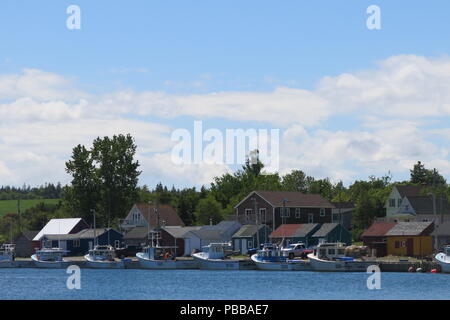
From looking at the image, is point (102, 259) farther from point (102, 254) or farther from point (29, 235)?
point (29, 235)

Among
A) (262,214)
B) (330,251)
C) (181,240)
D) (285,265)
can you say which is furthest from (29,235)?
(330,251)

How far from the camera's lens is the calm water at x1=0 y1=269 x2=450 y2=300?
61875 millimetres

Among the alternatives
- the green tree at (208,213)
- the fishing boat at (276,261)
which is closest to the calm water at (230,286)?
the fishing boat at (276,261)

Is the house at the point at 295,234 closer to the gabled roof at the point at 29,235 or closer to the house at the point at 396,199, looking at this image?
the house at the point at 396,199

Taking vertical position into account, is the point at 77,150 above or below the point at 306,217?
above

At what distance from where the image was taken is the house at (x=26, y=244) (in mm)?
137250

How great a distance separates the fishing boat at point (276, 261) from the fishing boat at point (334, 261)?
6.59 ft

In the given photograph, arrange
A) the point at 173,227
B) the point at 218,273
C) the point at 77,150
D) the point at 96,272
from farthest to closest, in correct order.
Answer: the point at 77,150 < the point at 173,227 < the point at 96,272 < the point at 218,273

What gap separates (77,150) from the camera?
473 feet

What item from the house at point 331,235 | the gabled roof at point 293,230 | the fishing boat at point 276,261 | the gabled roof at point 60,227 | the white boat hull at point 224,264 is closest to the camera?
the fishing boat at point 276,261
